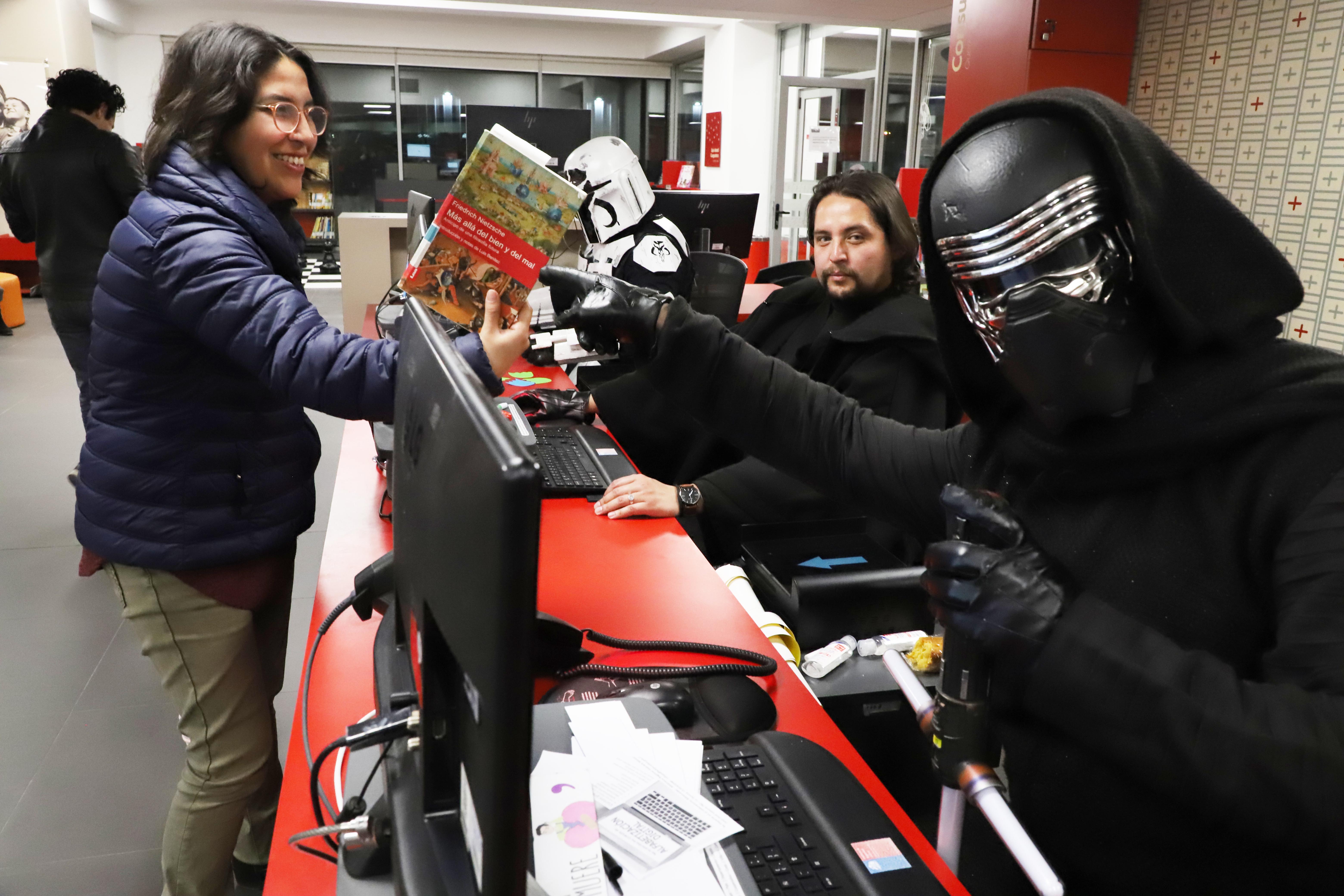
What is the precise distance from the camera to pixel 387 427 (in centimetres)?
190

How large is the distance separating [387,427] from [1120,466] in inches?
56.3

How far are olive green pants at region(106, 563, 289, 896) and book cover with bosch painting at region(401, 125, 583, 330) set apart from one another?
0.62 metres

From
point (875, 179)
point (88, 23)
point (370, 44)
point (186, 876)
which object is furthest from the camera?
point (370, 44)

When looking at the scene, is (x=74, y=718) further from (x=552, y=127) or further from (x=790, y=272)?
(x=552, y=127)

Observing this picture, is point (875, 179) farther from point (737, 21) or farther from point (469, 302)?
point (737, 21)

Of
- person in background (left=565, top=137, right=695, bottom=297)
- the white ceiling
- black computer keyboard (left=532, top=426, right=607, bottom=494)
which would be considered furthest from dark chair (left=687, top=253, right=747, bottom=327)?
the white ceiling

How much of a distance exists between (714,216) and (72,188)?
251cm

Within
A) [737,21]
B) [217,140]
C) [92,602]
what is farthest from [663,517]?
[737,21]

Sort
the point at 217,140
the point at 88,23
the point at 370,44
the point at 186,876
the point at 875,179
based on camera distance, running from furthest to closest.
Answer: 1. the point at 370,44
2. the point at 88,23
3. the point at 875,179
4. the point at 186,876
5. the point at 217,140

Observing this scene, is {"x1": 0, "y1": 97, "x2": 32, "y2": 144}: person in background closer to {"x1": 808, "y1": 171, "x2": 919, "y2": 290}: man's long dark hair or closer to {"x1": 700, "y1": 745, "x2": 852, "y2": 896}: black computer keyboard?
{"x1": 808, "y1": 171, "x2": 919, "y2": 290}: man's long dark hair

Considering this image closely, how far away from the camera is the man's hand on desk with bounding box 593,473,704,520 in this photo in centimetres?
182

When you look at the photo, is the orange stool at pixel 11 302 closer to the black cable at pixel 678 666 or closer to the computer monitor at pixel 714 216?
the computer monitor at pixel 714 216

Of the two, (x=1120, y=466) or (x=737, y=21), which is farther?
(x=737, y=21)

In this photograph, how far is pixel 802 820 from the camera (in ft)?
3.01
